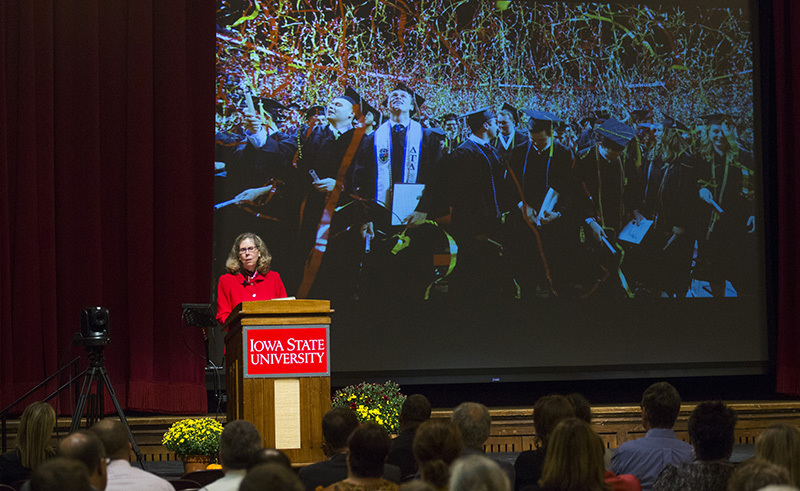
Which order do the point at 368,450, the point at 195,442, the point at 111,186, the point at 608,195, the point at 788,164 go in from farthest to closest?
the point at 788,164
the point at 608,195
the point at 111,186
the point at 195,442
the point at 368,450

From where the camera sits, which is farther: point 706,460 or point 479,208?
point 479,208

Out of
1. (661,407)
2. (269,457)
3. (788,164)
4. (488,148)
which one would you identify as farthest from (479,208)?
(269,457)

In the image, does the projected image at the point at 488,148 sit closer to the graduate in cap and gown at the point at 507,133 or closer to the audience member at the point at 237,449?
the graduate in cap and gown at the point at 507,133

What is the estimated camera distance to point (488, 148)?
7129mm

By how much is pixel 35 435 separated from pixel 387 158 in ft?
12.3

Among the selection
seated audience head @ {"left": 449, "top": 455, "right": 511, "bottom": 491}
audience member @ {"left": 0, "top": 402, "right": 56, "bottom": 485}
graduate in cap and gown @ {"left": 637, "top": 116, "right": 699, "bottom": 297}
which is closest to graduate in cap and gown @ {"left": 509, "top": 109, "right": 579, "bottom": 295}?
graduate in cap and gown @ {"left": 637, "top": 116, "right": 699, "bottom": 297}

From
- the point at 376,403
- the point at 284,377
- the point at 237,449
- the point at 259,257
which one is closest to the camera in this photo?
the point at 237,449

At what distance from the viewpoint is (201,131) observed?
6863mm

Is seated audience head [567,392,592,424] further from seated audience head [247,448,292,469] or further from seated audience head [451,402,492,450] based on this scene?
seated audience head [247,448,292,469]

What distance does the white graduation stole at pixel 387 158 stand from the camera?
7016mm

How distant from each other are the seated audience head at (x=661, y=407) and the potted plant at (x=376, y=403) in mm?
1941

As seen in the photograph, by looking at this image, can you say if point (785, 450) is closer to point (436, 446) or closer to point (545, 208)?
point (436, 446)

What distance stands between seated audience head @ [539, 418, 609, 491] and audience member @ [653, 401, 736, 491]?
366mm

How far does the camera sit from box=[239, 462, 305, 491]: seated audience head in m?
2.21
